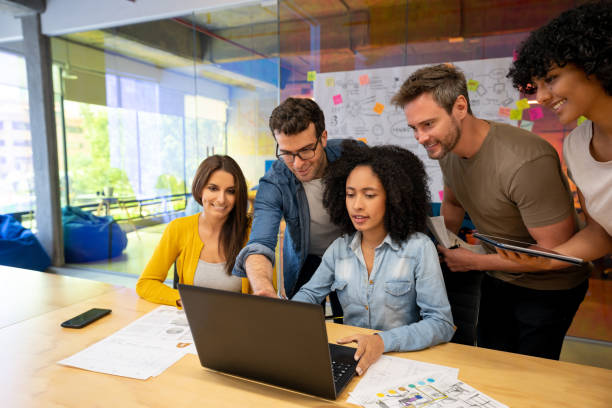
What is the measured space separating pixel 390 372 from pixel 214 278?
1092mm

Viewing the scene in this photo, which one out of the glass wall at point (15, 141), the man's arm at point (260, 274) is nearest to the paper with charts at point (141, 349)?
the man's arm at point (260, 274)

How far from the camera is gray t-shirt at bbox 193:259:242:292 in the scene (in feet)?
6.30

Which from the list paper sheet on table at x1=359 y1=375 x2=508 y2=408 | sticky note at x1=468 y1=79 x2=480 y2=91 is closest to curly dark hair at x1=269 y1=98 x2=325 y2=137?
paper sheet on table at x1=359 y1=375 x2=508 y2=408

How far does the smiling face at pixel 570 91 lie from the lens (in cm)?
106

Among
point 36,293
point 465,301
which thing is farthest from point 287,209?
point 36,293

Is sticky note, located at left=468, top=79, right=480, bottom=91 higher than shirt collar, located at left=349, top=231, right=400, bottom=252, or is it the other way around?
sticky note, located at left=468, top=79, right=480, bottom=91

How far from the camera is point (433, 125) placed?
1516 millimetres

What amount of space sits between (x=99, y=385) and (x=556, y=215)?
60.2 inches

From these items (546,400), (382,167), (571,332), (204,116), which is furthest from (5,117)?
(571,332)

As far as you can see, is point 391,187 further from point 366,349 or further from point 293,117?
point 366,349

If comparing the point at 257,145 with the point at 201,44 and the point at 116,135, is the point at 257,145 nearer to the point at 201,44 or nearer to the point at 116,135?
the point at 201,44

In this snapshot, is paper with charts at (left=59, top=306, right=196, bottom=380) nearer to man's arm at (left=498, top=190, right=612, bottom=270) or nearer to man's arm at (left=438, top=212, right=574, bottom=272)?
man's arm at (left=438, top=212, right=574, bottom=272)

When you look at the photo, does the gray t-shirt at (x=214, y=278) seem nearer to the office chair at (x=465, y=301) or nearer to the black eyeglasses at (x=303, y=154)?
the black eyeglasses at (x=303, y=154)

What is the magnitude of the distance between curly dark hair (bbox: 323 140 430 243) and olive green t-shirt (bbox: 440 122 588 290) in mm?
209
